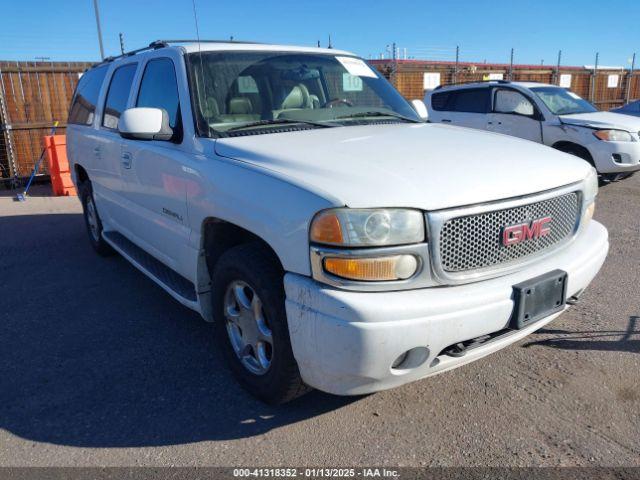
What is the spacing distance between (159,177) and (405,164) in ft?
5.86

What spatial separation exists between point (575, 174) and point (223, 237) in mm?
2011

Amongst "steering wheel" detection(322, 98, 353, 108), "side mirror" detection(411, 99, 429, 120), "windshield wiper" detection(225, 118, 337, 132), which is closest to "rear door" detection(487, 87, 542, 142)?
"side mirror" detection(411, 99, 429, 120)

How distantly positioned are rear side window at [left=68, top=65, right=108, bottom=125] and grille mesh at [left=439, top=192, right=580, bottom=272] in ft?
13.5

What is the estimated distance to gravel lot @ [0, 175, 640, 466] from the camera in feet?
8.50

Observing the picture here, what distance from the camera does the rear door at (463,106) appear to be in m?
10.2

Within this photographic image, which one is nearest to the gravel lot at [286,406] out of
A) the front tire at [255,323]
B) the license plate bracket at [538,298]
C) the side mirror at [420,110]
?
the front tire at [255,323]

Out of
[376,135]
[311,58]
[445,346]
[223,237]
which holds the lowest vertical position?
[445,346]

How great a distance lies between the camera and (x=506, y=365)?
3.32 metres

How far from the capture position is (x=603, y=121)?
866 cm

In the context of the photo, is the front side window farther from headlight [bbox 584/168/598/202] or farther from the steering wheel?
headlight [bbox 584/168/598/202]

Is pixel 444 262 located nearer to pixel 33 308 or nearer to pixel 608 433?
pixel 608 433

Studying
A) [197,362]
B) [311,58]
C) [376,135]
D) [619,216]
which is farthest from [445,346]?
[619,216]

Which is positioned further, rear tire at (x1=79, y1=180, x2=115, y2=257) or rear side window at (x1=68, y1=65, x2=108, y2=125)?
rear tire at (x1=79, y1=180, x2=115, y2=257)

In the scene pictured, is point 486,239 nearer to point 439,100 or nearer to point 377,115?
point 377,115
